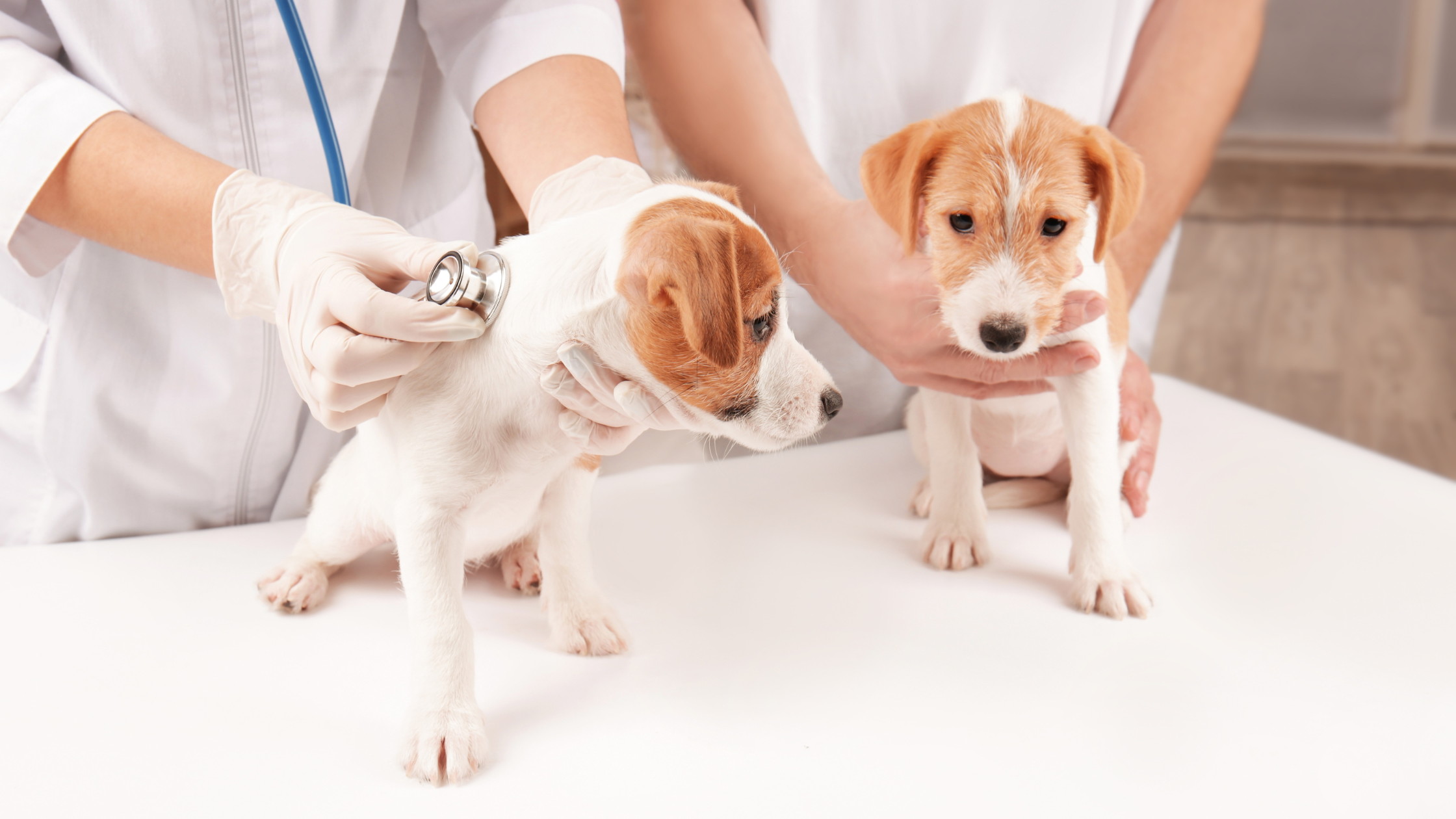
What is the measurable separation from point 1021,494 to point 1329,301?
4.82 m

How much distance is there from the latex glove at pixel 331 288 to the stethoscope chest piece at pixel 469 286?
0.4 inches

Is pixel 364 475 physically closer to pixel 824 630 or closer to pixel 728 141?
pixel 824 630

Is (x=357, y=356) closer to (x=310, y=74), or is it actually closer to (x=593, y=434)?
(x=593, y=434)

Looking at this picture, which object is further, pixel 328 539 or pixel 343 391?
pixel 328 539

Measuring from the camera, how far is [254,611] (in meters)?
1.21

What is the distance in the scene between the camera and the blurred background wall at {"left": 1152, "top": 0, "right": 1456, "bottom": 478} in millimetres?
4746

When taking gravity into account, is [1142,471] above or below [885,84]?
below

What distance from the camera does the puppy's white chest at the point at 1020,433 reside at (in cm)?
143

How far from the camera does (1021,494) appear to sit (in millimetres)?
1532

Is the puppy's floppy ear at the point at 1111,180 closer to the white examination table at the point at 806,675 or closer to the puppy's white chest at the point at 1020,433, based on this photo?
the puppy's white chest at the point at 1020,433

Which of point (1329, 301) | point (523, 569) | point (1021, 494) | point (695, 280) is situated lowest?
point (1329, 301)

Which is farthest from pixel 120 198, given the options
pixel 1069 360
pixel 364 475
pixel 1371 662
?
pixel 1371 662

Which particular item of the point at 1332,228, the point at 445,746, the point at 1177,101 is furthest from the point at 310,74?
the point at 1332,228

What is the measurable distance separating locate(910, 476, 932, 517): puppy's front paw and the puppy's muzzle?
36 cm
